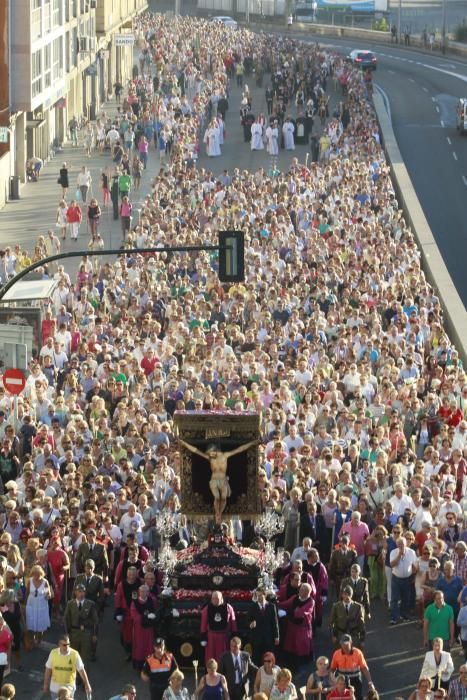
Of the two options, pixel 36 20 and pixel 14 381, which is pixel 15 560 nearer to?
pixel 14 381

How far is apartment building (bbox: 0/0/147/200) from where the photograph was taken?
5631cm

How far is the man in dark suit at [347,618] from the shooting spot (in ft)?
75.2

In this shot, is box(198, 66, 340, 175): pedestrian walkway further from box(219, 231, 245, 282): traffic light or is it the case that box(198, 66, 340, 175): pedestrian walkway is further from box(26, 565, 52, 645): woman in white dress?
box(26, 565, 52, 645): woman in white dress

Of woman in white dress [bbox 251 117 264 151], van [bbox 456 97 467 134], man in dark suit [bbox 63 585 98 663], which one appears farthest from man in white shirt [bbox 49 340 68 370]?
van [bbox 456 97 467 134]

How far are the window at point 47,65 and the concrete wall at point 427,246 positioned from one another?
415 inches

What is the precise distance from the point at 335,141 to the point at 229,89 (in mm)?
17515

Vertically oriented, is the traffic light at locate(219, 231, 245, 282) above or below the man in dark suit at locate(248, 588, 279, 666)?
above

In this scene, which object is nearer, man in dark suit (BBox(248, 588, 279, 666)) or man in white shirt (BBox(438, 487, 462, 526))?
man in dark suit (BBox(248, 588, 279, 666))

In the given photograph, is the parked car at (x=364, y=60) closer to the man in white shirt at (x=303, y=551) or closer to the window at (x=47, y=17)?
the window at (x=47, y=17)

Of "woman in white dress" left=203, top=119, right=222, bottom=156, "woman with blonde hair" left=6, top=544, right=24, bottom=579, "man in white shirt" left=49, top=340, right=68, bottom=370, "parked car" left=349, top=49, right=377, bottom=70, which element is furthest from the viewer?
"parked car" left=349, top=49, right=377, bottom=70

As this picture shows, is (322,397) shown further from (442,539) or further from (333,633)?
(333,633)

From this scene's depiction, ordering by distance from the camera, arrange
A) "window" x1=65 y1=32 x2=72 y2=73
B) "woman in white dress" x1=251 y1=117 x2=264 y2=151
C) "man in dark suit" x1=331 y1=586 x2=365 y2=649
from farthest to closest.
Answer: "window" x1=65 y1=32 x2=72 y2=73, "woman in white dress" x1=251 y1=117 x2=264 y2=151, "man in dark suit" x1=331 y1=586 x2=365 y2=649

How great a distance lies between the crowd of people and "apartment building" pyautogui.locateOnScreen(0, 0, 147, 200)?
1113 centimetres

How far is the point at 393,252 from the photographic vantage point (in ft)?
135
